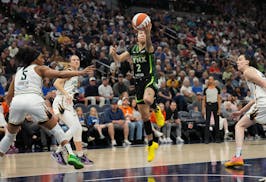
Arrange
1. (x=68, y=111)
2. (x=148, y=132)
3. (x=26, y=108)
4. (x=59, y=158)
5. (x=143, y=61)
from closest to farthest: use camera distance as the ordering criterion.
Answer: (x=26, y=108), (x=143, y=61), (x=148, y=132), (x=59, y=158), (x=68, y=111)

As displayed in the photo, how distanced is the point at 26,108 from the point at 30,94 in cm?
21

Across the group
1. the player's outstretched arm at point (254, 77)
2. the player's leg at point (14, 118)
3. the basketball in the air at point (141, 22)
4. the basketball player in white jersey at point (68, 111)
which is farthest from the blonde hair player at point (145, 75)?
the player's leg at point (14, 118)

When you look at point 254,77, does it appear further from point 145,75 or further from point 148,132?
point 148,132

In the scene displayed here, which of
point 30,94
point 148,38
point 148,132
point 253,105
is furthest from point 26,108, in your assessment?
point 253,105

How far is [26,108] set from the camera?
7352 mm

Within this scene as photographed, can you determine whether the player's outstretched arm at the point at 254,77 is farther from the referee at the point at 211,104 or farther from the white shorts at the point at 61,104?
the referee at the point at 211,104

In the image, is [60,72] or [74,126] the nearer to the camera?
[60,72]

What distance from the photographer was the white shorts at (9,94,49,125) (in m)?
7.34

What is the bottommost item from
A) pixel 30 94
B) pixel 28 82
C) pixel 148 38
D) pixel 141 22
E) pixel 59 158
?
pixel 59 158

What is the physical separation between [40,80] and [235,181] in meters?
3.01

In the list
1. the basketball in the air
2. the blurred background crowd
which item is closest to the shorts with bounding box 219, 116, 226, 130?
the blurred background crowd

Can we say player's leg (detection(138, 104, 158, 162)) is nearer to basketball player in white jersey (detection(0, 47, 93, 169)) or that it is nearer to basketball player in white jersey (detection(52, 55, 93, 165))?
basketball player in white jersey (detection(52, 55, 93, 165))

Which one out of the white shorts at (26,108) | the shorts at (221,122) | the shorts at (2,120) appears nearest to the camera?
the white shorts at (26,108)

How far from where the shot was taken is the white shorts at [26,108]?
7.34 metres
